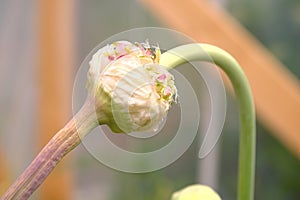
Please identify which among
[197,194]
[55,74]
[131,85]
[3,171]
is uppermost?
[131,85]

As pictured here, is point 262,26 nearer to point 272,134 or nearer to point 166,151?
point 272,134

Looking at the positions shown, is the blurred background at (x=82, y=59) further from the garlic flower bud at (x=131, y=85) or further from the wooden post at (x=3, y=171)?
the garlic flower bud at (x=131, y=85)

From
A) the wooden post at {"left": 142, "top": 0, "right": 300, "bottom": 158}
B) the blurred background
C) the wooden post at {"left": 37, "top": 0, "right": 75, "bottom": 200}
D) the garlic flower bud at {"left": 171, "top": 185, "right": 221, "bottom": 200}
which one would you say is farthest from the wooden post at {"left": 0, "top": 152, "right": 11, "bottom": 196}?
the garlic flower bud at {"left": 171, "top": 185, "right": 221, "bottom": 200}

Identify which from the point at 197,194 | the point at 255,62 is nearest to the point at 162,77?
the point at 197,194

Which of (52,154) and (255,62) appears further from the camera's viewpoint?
(255,62)

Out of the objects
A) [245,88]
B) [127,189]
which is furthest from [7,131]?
[245,88]

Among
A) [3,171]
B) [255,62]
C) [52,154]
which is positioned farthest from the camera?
[3,171]

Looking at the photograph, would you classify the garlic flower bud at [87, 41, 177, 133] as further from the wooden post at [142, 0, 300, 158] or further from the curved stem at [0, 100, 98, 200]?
the wooden post at [142, 0, 300, 158]

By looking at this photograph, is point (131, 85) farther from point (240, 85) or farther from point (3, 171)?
point (3, 171)
